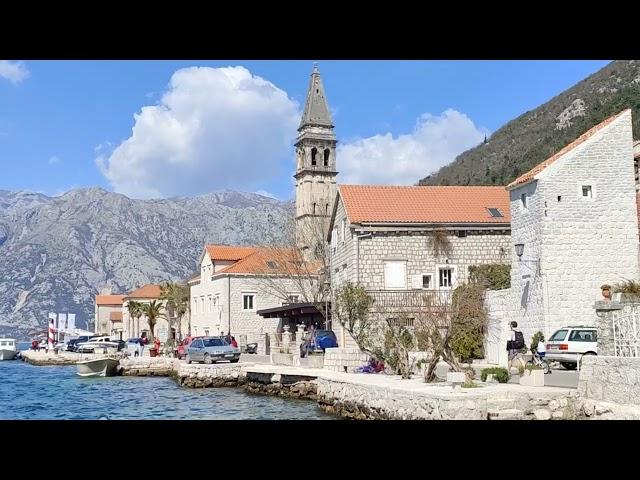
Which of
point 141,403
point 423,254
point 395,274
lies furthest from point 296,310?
point 141,403

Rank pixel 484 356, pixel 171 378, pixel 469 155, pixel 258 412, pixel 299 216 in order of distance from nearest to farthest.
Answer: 1. pixel 258 412
2. pixel 484 356
3. pixel 171 378
4. pixel 299 216
5. pixel 469 155

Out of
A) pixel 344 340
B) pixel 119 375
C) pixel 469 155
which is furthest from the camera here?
pixel 469 155

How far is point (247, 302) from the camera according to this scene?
55.0 metres

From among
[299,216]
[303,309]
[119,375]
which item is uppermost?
[299,216]

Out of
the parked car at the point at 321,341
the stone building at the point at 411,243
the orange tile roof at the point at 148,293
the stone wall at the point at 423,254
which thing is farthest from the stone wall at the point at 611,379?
the orange tile roof at the point at 148,293

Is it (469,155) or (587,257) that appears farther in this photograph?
(469,155)

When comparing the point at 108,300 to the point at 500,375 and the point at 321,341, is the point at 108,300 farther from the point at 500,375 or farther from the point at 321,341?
the point at 500,375

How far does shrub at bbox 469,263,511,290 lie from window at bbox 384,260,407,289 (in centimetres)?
292

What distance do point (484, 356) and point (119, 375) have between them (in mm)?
25094

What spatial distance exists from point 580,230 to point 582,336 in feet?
17.4

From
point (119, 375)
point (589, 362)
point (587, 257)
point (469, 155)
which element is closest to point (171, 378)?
point (119, 375)

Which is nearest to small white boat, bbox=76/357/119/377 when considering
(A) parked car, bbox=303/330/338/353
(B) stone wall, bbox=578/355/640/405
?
(A) parked car, bbox=303/330/338/353

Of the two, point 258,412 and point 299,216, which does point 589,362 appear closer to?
point 258,412
